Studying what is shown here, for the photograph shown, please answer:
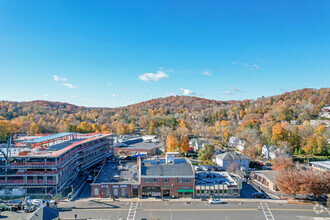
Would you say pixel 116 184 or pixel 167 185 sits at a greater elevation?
pixel 116 184

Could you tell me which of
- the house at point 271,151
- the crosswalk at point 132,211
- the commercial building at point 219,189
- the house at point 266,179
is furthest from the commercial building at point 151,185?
the house at point 271,151

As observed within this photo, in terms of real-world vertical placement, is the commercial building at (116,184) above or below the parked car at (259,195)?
above

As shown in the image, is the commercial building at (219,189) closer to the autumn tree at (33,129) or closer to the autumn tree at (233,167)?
the autumn tree at (233,167)

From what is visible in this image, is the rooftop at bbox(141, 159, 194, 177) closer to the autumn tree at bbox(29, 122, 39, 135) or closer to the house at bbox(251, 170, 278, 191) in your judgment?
the house at bbox(251, 170, 278, 191)

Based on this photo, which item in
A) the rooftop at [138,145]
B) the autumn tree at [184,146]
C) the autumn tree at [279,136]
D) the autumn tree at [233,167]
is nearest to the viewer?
the autumn tree at [233,167]

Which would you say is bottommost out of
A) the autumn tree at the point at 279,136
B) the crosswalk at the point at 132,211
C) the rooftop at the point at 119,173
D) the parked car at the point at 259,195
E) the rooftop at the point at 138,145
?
the crosswalk at the point at 132,211

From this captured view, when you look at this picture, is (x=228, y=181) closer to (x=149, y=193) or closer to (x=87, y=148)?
(x=149, y=193)

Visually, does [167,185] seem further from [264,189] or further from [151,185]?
[264,189]

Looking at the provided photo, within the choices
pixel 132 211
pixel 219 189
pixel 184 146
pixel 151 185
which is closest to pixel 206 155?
pixel 184 146
